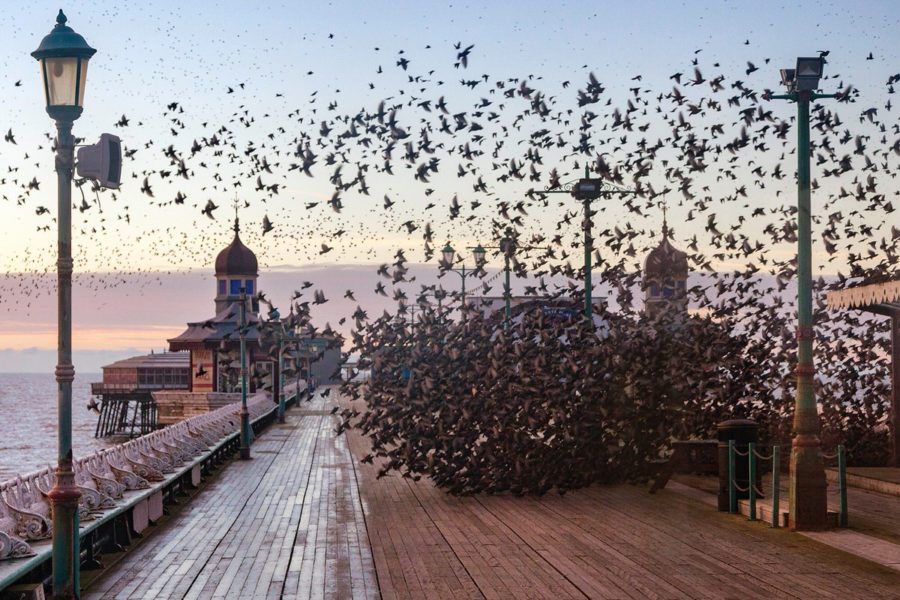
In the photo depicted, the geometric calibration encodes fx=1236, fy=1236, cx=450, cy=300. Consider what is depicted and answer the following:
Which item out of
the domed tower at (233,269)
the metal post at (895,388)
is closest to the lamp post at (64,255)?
the metal post at (895,388)

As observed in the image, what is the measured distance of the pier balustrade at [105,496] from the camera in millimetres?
12898

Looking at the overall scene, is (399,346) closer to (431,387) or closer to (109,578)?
(431,387)

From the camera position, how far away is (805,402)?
17.6 metres

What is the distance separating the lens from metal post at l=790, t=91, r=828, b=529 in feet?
56.5

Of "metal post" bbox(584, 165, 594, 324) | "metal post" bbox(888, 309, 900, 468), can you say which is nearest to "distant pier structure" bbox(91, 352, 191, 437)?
"metal post" bbox(584, 165, 594, 324)

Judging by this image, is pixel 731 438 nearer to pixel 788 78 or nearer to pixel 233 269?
pixel 788 78

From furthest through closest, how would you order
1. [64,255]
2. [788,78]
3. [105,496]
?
[788,78] → [105,496] → [64,255]

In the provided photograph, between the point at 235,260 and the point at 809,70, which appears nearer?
the point at 809,70

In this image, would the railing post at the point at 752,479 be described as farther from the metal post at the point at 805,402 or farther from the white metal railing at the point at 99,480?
the white metal railing at the point at 99,480

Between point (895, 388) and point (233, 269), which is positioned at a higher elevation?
point (233, 269)

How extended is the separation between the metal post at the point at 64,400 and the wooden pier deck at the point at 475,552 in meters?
0.90

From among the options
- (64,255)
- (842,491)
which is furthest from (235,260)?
(64,255)

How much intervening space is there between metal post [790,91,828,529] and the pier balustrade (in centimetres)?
933

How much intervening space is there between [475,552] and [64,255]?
6569 mm
